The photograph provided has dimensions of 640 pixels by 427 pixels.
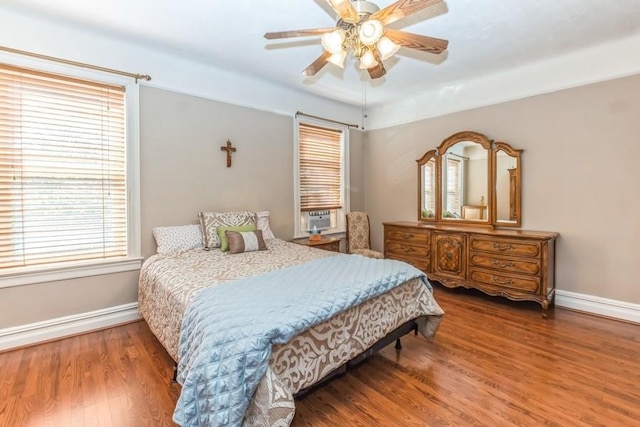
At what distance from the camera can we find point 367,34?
186 cm

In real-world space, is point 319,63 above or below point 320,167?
above

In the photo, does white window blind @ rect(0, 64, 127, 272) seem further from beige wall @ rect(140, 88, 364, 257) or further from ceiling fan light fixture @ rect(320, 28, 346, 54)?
ceiling fan light fixture @ rect(320, 28, 346, 54)

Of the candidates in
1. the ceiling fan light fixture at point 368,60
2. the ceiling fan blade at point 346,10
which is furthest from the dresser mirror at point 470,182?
the ceiling fan blade at point 346,10

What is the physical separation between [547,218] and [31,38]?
525 centimetres

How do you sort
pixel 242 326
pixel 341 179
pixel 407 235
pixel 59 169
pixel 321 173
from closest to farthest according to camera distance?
1. pixel 242 326
2. pixel 59 169
3. pixel 407 235
4. pixel 321 173
5. pixel 341 179

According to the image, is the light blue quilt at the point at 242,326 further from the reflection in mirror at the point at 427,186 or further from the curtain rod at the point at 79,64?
the reflection in mirror at the point at 427,186

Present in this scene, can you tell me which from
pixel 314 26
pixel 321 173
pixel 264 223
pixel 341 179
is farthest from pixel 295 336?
pixel 341 179

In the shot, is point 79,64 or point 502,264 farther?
point 502,264

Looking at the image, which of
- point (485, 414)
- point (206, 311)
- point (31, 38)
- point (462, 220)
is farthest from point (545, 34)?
point (31, 38)

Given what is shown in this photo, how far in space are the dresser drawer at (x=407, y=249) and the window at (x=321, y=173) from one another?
970 millimetres

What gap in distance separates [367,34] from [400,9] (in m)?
0.22

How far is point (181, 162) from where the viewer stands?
3.34 meters

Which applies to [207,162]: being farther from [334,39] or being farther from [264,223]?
[334,39]

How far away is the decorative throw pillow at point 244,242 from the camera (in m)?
3.01
